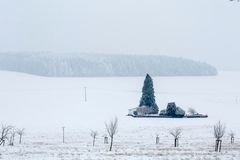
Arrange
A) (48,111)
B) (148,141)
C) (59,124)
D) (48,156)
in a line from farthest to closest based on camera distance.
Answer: (48,111) → (59,124) → (148,141) → (48,156)

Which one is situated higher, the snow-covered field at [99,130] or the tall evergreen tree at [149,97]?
the tall evergreen tree at [149,97]

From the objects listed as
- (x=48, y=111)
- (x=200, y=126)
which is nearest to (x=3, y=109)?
(x=48, y=111)

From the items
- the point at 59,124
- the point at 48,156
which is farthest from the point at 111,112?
the point at 48,156

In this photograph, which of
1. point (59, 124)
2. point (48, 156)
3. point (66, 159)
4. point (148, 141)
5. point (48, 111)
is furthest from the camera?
point (48, 111)

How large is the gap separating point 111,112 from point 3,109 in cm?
1583

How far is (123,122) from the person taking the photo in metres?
58.8

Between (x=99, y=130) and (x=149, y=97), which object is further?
(x=149, y=97)

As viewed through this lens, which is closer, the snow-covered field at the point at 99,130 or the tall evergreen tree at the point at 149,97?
the snow-covered field at the point at 99,130

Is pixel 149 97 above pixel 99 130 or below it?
above

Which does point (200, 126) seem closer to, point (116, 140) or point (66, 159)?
point (116, 140)

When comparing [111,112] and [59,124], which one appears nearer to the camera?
[59,124]

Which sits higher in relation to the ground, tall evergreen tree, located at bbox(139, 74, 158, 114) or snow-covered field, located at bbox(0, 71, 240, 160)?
tall evergreen tree, located at bbox(139, 74, 158, 114)

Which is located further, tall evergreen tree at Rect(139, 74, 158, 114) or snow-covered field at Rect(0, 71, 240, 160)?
tall evergreen tree at Rect(139, 74, 158, 114)

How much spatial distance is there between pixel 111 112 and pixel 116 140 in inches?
928
